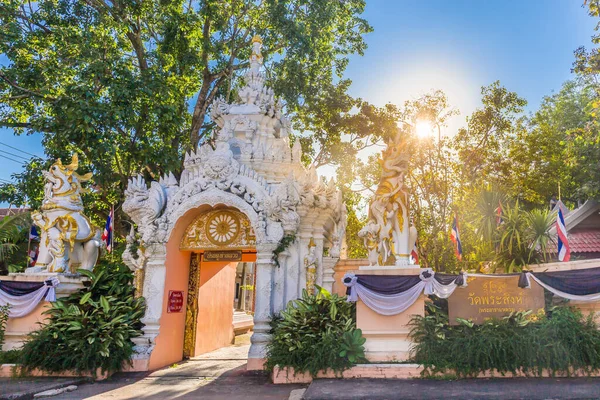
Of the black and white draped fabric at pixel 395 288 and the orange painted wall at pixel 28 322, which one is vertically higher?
the black and white draped fabric at pixel 395 288

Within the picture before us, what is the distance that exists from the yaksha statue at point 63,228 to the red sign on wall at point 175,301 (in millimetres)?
2064

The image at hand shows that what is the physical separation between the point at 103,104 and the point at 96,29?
125 inches

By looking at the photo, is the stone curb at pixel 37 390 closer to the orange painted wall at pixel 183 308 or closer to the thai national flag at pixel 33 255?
the orange painted wall at pixel 183 308

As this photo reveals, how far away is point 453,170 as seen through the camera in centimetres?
1778

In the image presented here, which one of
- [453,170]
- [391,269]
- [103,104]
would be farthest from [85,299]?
[453,170]

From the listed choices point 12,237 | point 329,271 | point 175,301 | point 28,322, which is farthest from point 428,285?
point 12,237

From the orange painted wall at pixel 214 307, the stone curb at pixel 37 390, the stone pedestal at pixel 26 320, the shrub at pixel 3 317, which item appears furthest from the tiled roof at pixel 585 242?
the shrub at pixel 3 317

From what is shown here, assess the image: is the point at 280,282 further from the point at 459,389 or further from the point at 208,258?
the point at 459,389

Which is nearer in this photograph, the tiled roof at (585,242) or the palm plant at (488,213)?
the palm plant at (488,213)

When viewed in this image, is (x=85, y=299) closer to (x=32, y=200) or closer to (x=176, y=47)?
(x=32, y=200)

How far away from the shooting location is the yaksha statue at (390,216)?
30.3 ft

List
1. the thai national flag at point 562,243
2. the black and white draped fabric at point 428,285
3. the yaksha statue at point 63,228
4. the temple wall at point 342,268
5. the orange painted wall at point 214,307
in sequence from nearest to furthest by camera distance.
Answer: the black and white draped fabric at point 428,285 → the thai national flag at point 562,243 → the yaksha statue at point 63,228 → the temple wall at point 342,268 → the orange painted wall at point 214,307

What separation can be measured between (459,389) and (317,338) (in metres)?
2.53

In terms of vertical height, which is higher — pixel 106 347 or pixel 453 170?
pixel 453 170
